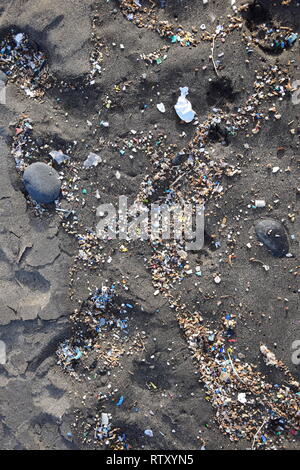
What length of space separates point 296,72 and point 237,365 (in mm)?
2833

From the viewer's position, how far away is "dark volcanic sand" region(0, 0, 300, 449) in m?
3.65

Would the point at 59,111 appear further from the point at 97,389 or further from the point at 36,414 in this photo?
the point at 36,414

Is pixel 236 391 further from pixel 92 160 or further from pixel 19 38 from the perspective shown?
pixel 19 38

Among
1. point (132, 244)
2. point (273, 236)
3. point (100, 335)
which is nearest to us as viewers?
point (273, 236)

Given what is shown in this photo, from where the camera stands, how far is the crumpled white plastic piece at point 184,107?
3.64m

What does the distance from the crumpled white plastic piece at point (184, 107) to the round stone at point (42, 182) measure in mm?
1329

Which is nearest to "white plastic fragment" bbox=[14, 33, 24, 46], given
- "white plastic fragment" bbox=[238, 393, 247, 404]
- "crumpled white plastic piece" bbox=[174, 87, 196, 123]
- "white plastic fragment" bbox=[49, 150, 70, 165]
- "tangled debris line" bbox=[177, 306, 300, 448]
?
"white plastic fragment" bbox=[49, 150, 70, 165]

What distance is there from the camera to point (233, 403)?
374 cm

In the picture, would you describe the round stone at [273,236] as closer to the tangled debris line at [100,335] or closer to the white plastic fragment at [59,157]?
the tangled debris line at [100,335]

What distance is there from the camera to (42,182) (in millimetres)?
3705

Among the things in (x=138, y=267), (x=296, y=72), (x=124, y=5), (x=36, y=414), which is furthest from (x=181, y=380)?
A: (x=124, y=5)

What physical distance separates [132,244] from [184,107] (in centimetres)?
139

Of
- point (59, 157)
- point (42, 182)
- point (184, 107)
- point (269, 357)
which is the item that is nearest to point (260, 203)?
point (184, 107)

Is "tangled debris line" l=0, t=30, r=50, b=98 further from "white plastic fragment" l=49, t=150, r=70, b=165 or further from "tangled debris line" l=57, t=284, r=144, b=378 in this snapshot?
"tangled debris line" l=57, t=284, r=144, b=378
